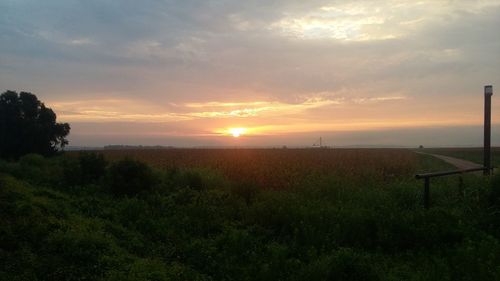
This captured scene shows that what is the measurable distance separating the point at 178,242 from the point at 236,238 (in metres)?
1.47

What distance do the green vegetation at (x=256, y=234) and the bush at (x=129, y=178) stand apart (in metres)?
0.08

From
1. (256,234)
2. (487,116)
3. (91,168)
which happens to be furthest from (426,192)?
(91,168)

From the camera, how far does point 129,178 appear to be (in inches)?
670

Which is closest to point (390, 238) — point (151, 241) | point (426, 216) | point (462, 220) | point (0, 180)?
point (426, 216)

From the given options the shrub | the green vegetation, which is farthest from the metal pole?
the shrub

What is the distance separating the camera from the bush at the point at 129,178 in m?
16.7

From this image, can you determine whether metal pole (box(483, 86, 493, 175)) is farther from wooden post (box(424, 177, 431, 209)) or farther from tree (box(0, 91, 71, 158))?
tree (box(0, 91, 71, 158))

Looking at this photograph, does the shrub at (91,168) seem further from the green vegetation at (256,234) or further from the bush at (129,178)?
the green vegetation at (256,234)

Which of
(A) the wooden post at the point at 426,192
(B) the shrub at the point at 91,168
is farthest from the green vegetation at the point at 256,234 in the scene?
(B) the shrub at the point at 91,168

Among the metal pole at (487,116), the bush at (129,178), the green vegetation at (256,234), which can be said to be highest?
the metal pole at (487,116)

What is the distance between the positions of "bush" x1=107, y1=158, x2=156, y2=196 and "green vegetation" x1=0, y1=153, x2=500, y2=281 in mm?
78

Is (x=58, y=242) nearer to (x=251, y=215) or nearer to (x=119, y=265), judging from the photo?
(x=119, y=265)

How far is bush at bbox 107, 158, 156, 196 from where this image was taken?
1667 centimetres

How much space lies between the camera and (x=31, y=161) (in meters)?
24.7
